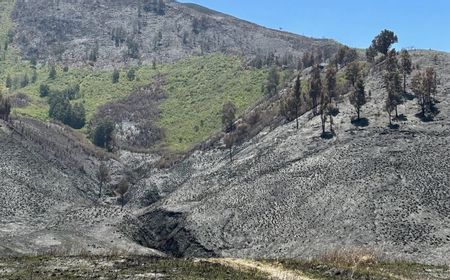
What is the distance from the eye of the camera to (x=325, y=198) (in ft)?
271

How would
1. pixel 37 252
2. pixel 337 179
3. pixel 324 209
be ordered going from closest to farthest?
pixel 37 252 → pixel 324 209 → pixel 337 179

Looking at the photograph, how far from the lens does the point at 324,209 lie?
3150 inches

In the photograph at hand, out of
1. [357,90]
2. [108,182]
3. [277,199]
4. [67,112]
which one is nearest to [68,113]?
[67,112]

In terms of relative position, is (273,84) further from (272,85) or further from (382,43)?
(382,43)

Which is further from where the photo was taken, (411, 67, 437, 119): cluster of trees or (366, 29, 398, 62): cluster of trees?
(366, 29, 398, 62): cluster of trees

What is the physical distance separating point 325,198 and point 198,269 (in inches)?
1444

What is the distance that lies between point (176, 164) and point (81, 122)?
53.3 meters

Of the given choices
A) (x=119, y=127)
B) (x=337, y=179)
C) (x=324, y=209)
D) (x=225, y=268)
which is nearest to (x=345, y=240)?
(x=324, y=209)

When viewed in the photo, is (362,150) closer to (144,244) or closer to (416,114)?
(416,114)

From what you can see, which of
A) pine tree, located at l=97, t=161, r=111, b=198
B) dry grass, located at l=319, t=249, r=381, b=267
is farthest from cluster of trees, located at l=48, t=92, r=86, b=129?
dry grass, located at l=319, t=249, r=381, b=267

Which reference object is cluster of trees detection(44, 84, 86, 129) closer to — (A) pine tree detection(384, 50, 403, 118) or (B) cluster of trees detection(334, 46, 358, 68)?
(B) cluster of trees detection(334, 46, 358, 68)

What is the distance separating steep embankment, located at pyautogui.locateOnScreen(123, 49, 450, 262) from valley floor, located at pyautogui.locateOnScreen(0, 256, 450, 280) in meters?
13.9

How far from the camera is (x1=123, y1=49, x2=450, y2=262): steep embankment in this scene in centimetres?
7150

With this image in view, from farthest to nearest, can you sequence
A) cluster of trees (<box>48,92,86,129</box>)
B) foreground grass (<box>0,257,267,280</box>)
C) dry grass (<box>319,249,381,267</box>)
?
1. cluster of trees (<box>48,92,86,129</box>)
2. dry grass (<box>319,249,381,267</box>)
3. foreground grass (<box>0,257,267,280</box>)
